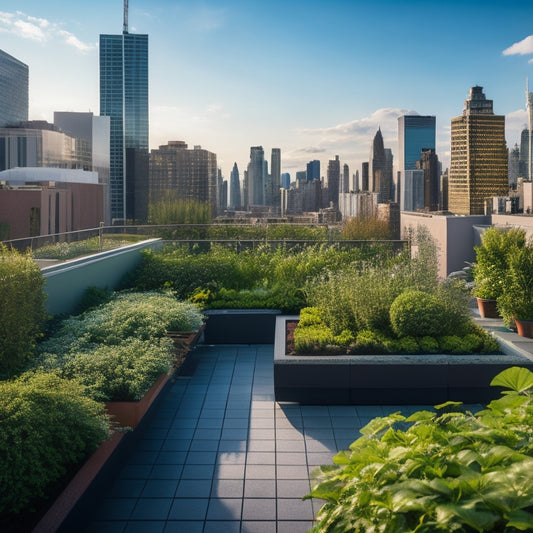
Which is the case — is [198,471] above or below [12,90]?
below

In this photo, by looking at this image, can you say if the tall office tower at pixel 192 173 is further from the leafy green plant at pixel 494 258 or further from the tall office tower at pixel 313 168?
the leafy green plant at pixel 494 258

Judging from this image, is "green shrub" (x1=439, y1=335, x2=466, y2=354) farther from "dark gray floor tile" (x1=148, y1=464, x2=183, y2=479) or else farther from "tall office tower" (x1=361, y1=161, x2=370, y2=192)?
"tall office tower" (x1=361, y1=161, x2=370, y2=192)

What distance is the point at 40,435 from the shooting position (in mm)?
2924

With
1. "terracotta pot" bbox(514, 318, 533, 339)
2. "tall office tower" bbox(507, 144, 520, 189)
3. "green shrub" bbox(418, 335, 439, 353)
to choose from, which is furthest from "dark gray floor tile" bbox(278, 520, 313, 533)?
"tall office tower" bbox(507, 144, 520, 189)

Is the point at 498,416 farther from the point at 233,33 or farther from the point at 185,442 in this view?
the point at 233,33

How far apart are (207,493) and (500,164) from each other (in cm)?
8387

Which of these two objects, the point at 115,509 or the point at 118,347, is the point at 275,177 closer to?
the point at 118,347

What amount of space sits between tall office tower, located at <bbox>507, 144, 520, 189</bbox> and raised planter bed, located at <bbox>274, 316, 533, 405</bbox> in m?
85.9

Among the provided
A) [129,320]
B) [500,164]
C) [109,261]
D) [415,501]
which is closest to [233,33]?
[109,261]

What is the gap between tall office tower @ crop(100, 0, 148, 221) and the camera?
11819 cm

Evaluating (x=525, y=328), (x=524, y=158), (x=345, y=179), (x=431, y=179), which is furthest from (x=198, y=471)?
(x=524, y=158)

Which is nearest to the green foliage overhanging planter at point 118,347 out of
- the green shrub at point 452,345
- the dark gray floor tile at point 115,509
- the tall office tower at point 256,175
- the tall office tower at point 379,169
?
the dark gray floor tile at point 115,509

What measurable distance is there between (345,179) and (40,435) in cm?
8809

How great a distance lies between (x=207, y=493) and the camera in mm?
3664
